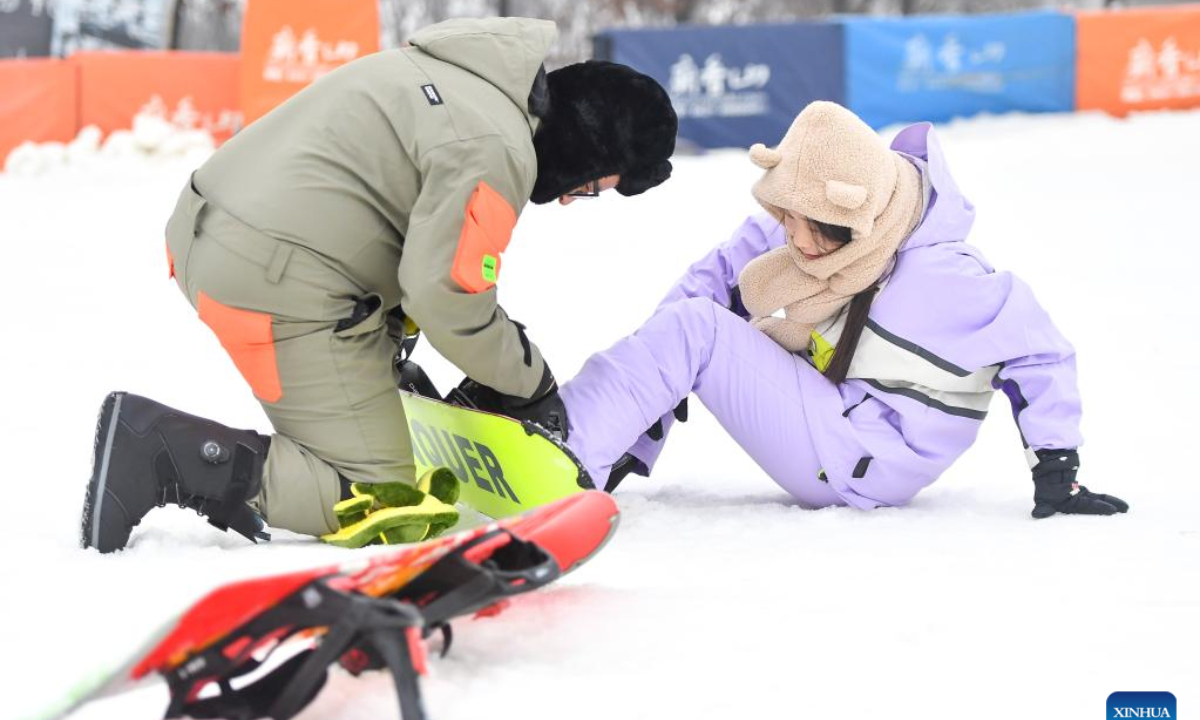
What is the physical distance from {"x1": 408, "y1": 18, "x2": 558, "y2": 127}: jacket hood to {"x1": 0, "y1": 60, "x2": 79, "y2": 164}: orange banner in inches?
290

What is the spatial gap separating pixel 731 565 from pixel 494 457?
58 centimetres

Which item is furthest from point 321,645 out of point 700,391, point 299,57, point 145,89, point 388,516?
point 145,89

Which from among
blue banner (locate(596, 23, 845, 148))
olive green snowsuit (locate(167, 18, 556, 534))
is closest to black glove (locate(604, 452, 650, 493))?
olive green snowsuit (locate(167, 18, 556, 534))

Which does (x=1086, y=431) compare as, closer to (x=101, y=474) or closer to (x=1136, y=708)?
(x=1136, y=708)

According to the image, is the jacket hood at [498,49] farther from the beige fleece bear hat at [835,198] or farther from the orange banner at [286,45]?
the orange banner at [286,45]

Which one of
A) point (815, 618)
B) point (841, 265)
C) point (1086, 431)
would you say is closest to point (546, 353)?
point (1086, 431)

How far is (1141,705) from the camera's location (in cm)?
187

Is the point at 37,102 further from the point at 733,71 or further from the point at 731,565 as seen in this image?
the point at 731,565

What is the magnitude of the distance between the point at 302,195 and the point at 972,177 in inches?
232

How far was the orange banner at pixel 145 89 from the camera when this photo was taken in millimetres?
9609

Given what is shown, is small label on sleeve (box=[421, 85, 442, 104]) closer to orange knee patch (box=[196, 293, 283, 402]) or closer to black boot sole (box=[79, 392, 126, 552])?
orange knee patch (box=[196, 293, 283, 402])

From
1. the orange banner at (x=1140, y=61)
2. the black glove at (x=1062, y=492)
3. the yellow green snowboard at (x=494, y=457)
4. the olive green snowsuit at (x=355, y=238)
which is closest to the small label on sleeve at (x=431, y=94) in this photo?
the olive green snowsuit at (x=355, y=238)

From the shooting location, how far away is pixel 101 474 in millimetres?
2637

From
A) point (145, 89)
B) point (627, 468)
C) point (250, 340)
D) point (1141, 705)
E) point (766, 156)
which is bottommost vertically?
point (627, 468)
